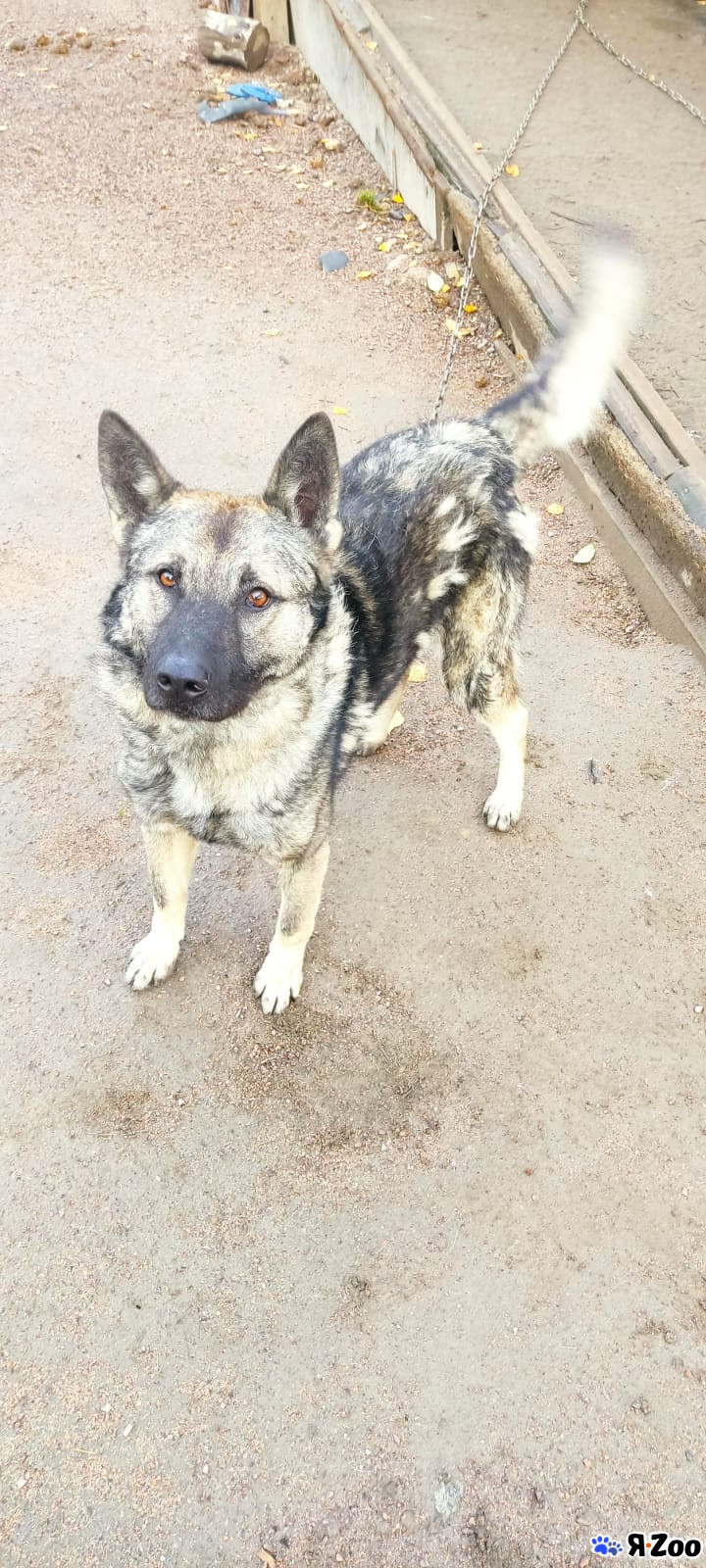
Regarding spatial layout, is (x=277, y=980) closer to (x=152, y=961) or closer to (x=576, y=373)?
(x=152, y=961)

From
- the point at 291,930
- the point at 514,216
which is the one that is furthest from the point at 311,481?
the point at 514,216

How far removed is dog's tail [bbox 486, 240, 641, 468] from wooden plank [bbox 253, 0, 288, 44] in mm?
8339

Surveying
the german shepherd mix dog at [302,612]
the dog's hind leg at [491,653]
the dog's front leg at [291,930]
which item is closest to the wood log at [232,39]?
the german shepherd mix dog at [302,612]

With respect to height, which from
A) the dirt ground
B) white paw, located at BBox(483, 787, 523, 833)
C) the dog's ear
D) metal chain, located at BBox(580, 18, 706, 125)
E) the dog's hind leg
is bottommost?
the dirt ground

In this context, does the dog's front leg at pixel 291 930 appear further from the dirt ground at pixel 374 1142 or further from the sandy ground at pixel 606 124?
the sandy ground at pixel 606 124

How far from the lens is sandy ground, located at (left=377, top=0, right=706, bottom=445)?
20.5 ft

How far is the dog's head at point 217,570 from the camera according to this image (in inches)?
101

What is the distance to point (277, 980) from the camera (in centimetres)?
351

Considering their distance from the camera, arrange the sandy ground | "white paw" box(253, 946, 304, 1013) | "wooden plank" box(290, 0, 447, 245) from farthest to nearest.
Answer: "wooden plank" box(290, 0, 447, 245), the sandy ground, "white paw" box(253, 946, 304, 1013)

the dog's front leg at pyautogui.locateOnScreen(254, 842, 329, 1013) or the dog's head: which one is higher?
the dog's head

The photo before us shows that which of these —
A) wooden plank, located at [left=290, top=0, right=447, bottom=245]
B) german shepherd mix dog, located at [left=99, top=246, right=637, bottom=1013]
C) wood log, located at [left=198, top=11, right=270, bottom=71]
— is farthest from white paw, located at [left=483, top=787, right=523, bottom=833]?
wood log, located at [left=198, top=11, right=270, bottom=71]

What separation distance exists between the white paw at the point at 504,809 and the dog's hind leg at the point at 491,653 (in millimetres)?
82

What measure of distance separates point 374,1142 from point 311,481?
209 centimetres

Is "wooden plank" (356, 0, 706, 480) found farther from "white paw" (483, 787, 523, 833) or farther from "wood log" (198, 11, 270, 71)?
"white paw" (483, 787, 523, 833)
